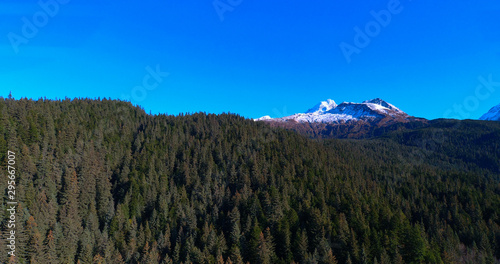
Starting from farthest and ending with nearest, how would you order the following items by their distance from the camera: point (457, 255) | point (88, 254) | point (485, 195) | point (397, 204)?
point (485, 195)
point (397, 204)
point (457, 255)
point (88, 254)

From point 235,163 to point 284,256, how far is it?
75070mm

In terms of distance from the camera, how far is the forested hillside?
8825cm

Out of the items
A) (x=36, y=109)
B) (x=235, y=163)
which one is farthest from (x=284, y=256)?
(x=36, y=109)

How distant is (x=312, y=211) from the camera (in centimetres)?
10569

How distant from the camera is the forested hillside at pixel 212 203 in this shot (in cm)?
8825

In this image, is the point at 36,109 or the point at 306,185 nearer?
the point at 306,185

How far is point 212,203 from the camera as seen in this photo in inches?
4931

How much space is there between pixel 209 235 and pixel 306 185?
63573 mm

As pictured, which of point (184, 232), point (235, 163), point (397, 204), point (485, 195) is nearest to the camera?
point (184, 232)

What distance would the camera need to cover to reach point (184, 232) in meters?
105

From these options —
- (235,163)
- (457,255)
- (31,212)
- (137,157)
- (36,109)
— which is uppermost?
(36,109)

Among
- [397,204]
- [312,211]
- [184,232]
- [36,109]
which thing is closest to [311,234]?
[312,211]

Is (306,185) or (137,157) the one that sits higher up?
(137,157)

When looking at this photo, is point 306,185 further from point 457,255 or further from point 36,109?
point 36,109
